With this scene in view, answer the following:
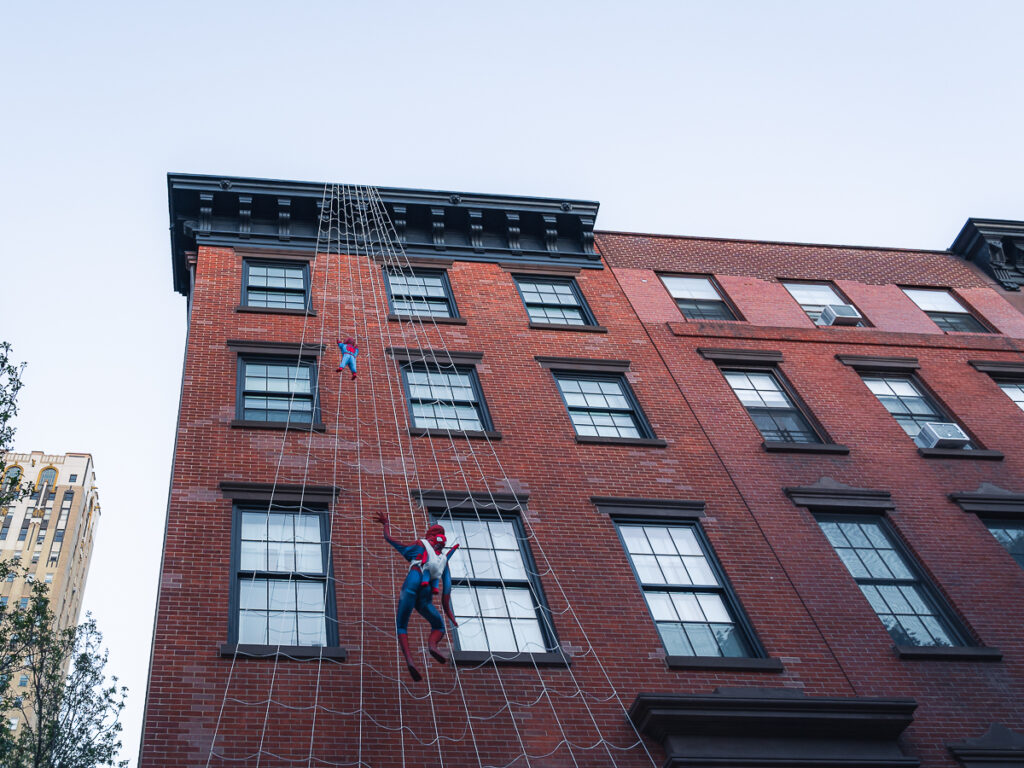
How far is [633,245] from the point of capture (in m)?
22.8

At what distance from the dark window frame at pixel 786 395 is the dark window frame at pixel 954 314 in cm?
534

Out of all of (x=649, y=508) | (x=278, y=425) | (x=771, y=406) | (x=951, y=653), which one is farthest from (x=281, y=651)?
(x=771, y=406)

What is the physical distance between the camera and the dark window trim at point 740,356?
1880 cm

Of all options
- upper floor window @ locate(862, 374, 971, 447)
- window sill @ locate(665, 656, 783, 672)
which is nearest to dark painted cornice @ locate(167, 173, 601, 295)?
upper floor window @ locate(862, 374, 971, 447)

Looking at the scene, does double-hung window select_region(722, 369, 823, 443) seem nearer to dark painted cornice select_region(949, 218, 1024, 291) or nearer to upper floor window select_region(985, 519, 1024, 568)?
upper floor window select_region(985, 519, 1024, 568)

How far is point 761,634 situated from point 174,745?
713 cm

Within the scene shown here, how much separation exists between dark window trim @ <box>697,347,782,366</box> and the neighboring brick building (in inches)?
2.4

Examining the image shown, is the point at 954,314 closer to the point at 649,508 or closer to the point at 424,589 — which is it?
the point at 649,508

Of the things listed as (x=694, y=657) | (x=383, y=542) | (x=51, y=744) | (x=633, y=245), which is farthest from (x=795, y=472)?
(x=51, y=744)

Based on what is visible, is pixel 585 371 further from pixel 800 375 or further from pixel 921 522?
pixel 921 522

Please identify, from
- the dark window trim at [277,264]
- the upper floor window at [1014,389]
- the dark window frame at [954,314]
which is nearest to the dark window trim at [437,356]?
the dark window trim at [277,264]

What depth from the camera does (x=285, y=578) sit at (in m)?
12.3

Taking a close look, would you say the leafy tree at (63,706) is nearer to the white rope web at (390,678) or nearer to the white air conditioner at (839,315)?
the white rope web at (390,678)

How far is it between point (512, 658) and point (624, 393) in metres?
6.78
